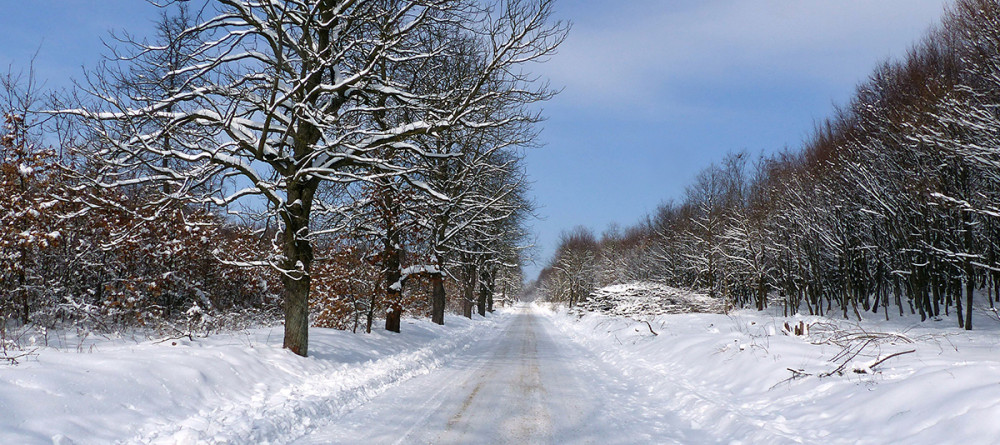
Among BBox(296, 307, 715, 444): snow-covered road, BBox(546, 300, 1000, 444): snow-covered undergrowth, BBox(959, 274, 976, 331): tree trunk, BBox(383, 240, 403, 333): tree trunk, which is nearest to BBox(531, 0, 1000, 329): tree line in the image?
BBox(959, 274, 976, 331): tree trunk

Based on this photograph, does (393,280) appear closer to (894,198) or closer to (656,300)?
(656,300)

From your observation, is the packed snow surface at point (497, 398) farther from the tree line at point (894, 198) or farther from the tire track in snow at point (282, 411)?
the tree line at point (894, 198)

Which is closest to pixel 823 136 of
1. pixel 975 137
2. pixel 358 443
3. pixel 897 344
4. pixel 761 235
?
pixel 761 235

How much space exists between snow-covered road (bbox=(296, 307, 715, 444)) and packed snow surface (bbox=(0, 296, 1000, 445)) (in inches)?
1.3

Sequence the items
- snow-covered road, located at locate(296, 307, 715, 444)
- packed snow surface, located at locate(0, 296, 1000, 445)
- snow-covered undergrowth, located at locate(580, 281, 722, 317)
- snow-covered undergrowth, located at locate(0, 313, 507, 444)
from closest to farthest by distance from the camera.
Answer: snow-covered undergrowth, located at locate(0, 313, 507, 444) < packed snow surface, located at locate(0, 296, 1000, 445) < snow-covered road, located at locate(296, 307, 715, 444) < snow-covered undergrowth, located at locate(580, 281, 722, 317)

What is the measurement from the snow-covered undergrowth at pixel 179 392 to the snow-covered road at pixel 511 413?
566mm

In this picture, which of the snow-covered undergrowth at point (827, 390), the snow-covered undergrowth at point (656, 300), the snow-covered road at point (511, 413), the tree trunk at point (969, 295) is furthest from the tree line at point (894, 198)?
the snow-covered road at point (511, 413)

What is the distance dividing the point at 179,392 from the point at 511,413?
424 centimetres

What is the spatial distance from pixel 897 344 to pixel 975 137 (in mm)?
11432

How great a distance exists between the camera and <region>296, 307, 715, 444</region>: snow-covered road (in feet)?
17.8

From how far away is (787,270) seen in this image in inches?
1127

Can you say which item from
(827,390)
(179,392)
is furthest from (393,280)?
(827,390)

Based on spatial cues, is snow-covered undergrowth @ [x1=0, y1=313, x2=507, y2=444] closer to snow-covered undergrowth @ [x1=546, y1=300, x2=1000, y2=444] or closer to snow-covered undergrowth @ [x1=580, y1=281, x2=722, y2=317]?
snow-covered undergrowth @ [x1=546, y1=300, x2=1000, y2=444]

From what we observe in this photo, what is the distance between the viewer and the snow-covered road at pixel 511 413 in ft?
17.8
